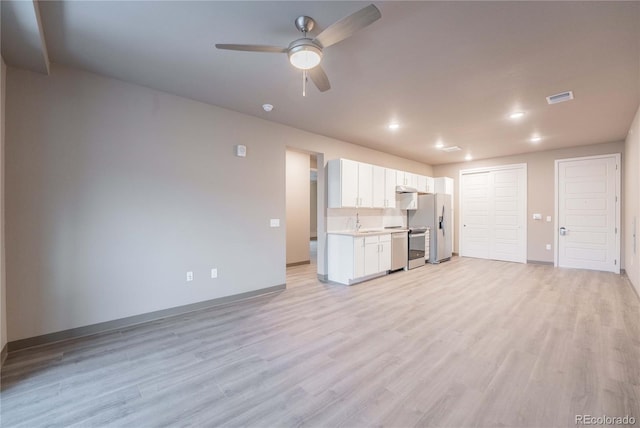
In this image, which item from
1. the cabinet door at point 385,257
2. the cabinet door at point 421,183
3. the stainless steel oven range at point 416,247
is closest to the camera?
the cabinet door at point 385,257

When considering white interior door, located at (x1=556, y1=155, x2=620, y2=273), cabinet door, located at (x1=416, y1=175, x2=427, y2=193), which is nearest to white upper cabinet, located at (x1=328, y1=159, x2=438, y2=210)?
cabinet door, located at (x1=416, y1=175, x2=427, y2=193)

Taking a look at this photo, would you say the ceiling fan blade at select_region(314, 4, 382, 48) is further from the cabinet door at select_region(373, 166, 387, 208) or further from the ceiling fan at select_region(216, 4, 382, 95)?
the cabinet door at select_region(373, 166, 387, 208)

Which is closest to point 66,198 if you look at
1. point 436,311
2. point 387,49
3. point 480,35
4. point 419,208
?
point 387,49

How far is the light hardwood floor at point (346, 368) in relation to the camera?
178 cm

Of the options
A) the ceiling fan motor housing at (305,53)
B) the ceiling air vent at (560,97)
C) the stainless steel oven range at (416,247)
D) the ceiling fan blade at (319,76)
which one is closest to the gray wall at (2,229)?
the ceiling fan motor housing at (305,53)

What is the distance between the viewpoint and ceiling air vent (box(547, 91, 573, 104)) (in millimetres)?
3385

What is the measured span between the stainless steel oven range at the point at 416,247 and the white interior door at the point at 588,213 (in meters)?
3.07

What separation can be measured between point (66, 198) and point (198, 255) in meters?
1.48

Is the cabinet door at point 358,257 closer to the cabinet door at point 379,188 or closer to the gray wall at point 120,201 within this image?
the cabinet door at point 379,188

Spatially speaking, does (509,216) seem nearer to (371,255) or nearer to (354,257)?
(371,255)

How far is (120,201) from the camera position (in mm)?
3088

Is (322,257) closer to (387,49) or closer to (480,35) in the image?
(387,49)

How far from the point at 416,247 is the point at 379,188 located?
1.75 metres

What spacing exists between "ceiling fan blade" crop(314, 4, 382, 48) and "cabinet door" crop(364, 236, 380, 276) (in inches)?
141
